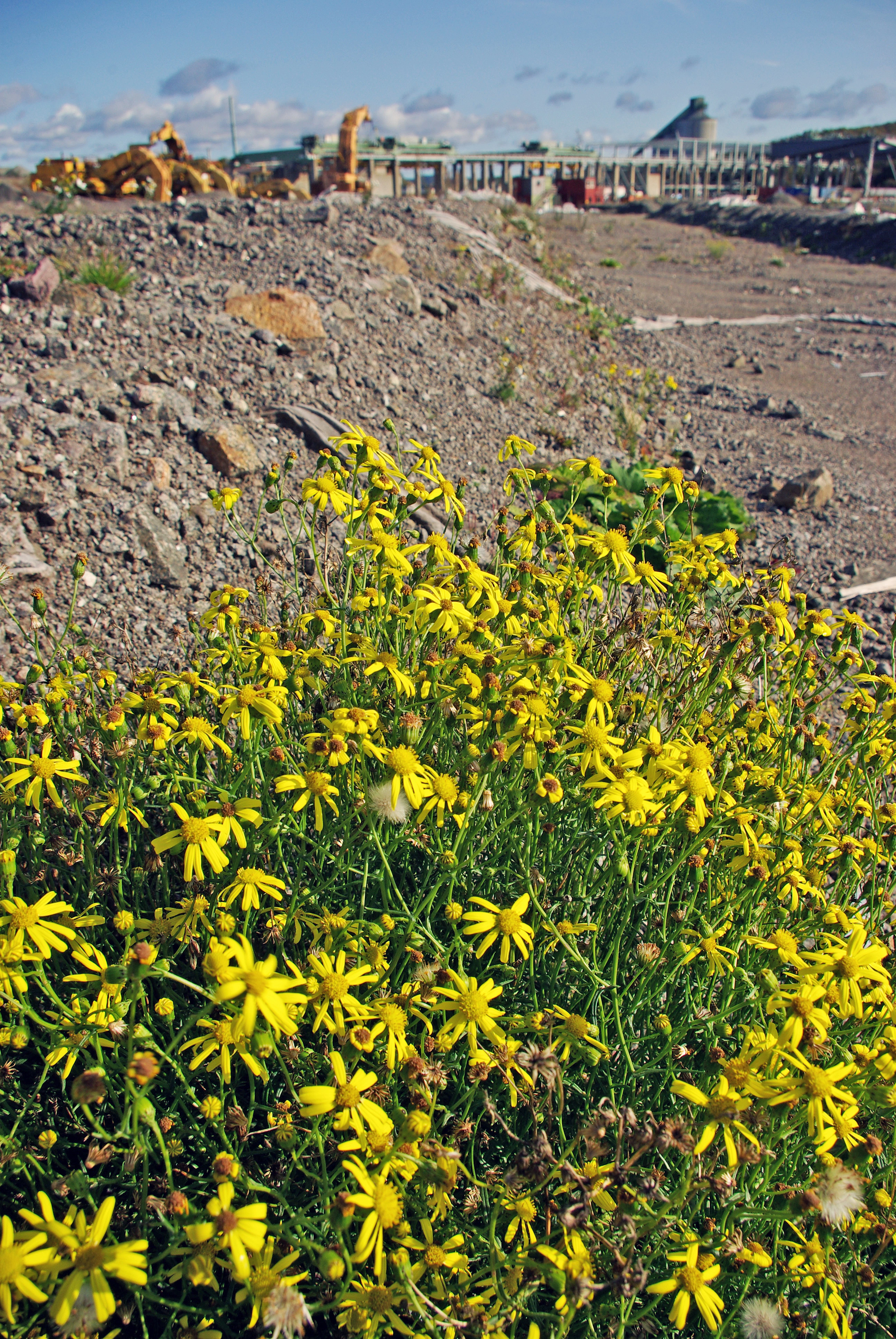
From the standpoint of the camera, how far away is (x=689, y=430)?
34.3 ft

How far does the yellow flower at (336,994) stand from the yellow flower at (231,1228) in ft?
1.08

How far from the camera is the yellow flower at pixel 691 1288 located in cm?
152

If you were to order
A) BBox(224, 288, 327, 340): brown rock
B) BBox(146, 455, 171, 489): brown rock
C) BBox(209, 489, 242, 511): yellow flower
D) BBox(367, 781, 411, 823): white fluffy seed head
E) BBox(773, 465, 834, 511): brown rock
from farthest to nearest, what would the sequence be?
BBox(773, 465, 834, 511): brown rock, BBox(224, 288, 327, 340): brown rock, BBox(146, 455, 171, 489): brown rock, BBox(209, 489, 242, 511): yellow flower, BBox(367, 781, 411, 823): white fluffy seed head

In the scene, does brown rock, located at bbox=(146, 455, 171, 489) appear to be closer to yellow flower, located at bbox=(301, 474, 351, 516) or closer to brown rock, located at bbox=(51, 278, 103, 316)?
brown rock, located at bbox=(51, 278, 103, 316)

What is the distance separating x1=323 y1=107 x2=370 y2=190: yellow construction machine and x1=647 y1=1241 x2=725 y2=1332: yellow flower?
23232 mm

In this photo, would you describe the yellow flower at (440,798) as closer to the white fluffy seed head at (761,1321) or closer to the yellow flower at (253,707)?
the yellow flower at (253,707)

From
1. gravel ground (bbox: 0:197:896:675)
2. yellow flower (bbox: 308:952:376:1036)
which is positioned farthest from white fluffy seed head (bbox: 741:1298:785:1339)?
gravel ground (bbox: 0:197:896:675)

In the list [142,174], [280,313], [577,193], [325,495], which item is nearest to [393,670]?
[325,495]

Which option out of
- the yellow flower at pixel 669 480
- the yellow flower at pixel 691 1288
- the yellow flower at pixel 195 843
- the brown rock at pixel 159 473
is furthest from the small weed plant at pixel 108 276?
the yellow flower at pixel 691 1288

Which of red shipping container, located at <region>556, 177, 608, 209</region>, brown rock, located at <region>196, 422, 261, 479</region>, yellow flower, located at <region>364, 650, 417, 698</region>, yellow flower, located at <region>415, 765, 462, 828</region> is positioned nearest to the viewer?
yellow flower, located at <region>415, 765, 462, 828</region>

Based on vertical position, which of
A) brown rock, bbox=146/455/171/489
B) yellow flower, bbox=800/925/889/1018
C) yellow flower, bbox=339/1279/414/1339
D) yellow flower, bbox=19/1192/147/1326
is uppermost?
brown rock, bbox=146/455/171/489

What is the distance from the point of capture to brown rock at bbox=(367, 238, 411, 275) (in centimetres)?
1049

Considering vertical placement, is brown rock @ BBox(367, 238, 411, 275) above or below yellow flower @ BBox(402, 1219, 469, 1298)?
above

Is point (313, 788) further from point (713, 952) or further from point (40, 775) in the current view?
point (713, 952)
